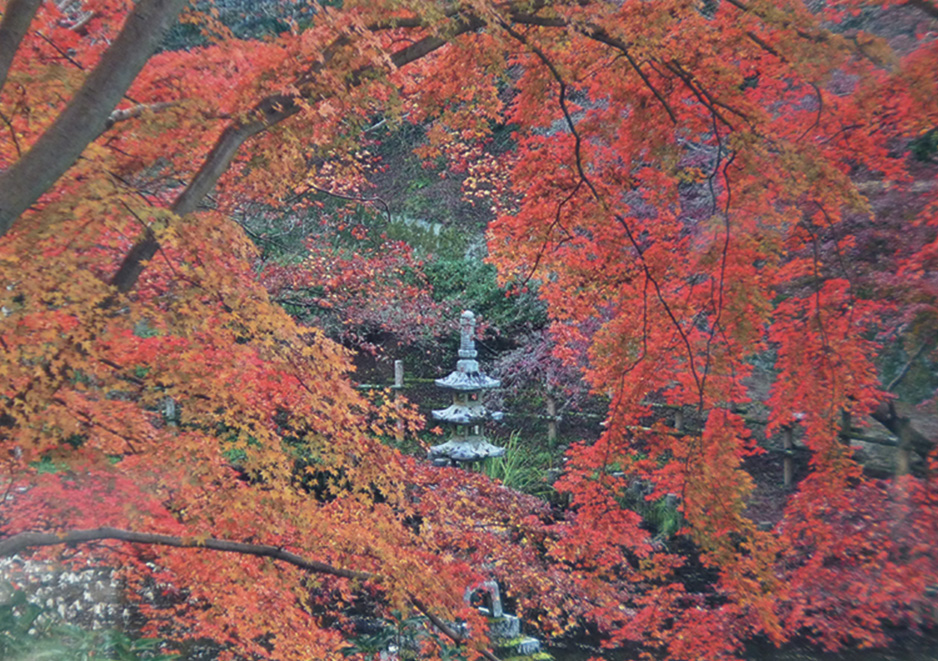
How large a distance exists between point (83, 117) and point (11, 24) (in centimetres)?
34

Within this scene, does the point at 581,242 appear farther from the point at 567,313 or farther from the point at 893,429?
the point at 893,429

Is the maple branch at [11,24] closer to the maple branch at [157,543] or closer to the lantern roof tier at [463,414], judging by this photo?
the maple branch at [157,543]

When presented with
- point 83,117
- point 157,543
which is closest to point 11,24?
point 83,117

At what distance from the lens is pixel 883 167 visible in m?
5.39

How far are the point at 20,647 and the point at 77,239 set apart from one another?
180 inches

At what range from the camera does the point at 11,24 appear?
224cm

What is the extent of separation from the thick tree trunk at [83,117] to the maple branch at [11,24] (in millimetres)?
211

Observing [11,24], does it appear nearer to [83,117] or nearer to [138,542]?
[83,117]

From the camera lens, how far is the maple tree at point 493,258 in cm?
303

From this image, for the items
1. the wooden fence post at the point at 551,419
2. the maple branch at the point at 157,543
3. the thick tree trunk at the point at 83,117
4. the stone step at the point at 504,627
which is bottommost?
the stone step at the point at 504,627

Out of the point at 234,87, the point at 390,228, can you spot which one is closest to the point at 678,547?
the point at 234,87

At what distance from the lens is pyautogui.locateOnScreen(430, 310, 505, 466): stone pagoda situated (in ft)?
25.6

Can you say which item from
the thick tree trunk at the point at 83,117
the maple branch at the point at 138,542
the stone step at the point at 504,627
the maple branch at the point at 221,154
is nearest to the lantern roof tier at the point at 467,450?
the stone step at the point at 504,627

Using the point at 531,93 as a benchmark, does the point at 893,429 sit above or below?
below
